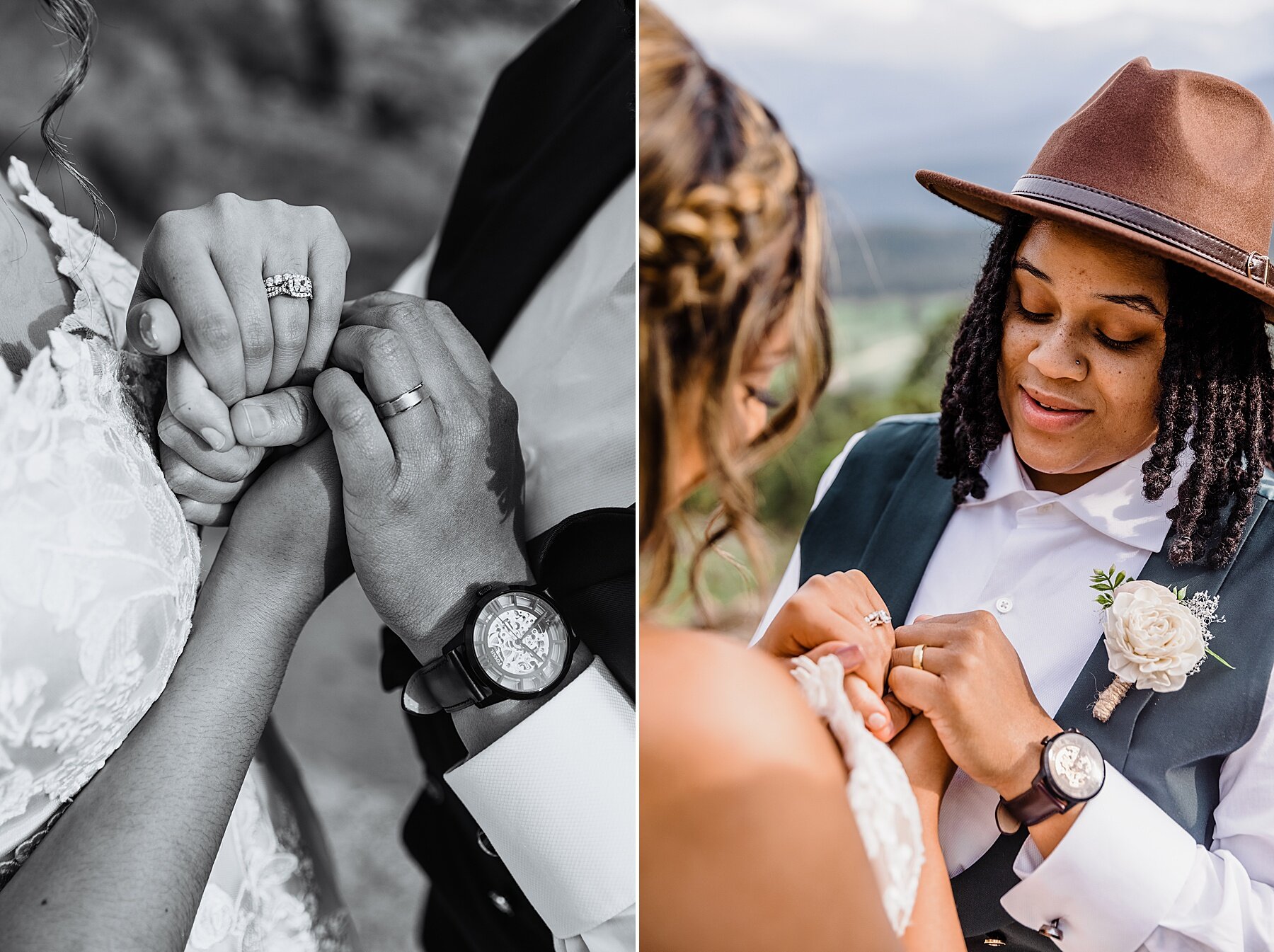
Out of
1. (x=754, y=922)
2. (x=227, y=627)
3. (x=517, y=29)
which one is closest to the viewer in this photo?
(x=754, y=922)

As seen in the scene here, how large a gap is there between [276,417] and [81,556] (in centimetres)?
22

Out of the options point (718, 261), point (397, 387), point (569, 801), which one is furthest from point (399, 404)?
point (569, 801)

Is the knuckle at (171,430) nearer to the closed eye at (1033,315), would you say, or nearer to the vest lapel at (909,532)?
the vest lapel at (909,532)

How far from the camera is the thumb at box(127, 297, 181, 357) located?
2.96 feet

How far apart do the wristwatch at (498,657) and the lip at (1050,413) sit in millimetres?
549

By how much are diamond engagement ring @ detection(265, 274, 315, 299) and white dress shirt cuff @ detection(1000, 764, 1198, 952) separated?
0.92 metres

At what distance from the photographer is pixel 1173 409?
900 millimetres

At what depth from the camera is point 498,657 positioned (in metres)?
0.98

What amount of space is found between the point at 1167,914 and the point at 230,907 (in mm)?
996

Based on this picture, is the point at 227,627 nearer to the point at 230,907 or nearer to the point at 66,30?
the point at 230,907

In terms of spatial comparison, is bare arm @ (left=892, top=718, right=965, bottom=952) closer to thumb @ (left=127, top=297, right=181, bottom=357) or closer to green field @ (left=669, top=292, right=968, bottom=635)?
green field @ (left=669, top=292, right=968, bottom=635)

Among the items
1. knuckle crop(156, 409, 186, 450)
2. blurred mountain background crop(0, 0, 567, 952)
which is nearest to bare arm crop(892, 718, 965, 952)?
knuckle crop(156, 409, 186, 450)

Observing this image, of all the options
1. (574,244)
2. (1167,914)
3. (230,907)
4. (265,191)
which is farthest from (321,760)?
(1167,914)

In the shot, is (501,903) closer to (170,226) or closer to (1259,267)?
(170,226)
